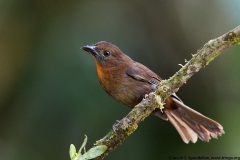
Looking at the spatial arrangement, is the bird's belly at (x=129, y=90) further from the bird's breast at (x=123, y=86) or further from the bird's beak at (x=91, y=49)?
the bird's beak at (x=91, y=49)

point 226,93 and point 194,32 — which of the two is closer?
point 226,93

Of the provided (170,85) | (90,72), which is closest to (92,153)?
(170,85)

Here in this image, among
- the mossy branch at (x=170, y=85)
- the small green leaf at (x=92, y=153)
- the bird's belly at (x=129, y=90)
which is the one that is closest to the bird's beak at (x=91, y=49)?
the bird's belly at (x=129, y=90)

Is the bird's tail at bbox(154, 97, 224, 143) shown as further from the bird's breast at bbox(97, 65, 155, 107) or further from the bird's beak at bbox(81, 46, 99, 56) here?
the bird's beak at bbox(81, 46, 99, 56)

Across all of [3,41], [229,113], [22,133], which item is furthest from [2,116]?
[229,113]

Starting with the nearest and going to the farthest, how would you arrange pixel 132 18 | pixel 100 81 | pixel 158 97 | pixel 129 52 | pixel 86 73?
pixel 158 97 < pixel 100 81 < pixel 86 73 < pixel 129 52 < pixel 132 18

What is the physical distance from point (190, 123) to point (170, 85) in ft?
4.75

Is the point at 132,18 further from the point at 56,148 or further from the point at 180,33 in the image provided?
the point at 56,148

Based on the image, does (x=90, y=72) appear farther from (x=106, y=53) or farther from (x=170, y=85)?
(x=170, y=85)

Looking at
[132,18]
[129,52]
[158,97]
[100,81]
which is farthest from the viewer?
[132,18]

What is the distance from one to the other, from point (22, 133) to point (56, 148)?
41 cm

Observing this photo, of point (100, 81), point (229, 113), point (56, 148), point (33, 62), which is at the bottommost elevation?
point (229, 113)

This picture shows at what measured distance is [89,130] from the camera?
514 cm

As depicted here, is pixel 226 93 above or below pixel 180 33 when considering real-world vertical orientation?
below
